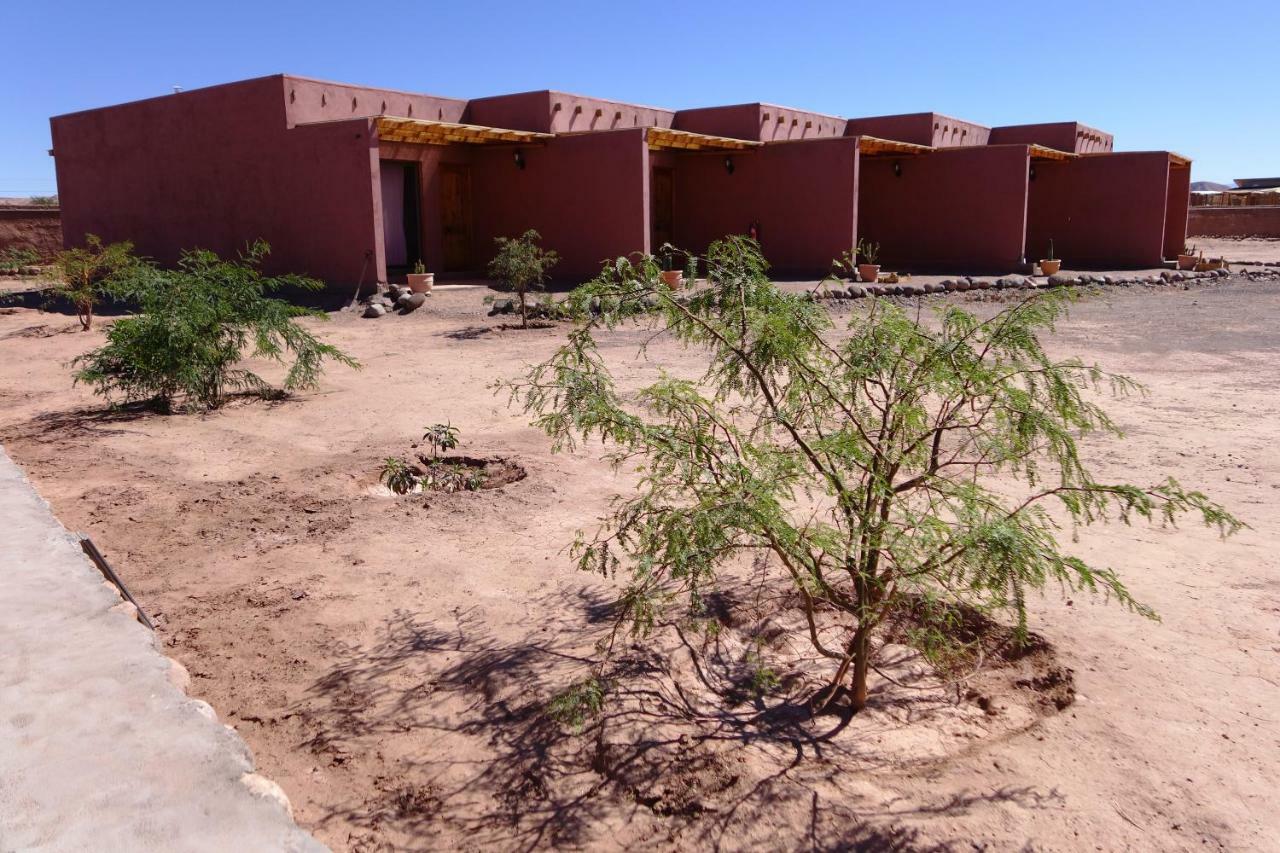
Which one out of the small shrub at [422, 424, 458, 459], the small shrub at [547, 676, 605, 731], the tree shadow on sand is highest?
the small shrub at [422, 424, 458, 459]

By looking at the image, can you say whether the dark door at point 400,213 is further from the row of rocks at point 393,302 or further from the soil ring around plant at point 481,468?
the soil ring around plant at point 481,468

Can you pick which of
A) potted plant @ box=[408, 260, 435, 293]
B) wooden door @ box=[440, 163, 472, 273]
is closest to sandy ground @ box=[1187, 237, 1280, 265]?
wooden door @ box=[440, 163, 472, 273]

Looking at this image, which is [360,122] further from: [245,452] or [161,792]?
[161,792]

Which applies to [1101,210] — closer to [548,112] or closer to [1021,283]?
[1021,283]

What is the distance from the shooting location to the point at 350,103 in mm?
18516

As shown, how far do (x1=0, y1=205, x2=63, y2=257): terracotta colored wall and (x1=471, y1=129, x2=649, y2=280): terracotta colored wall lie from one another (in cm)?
1266

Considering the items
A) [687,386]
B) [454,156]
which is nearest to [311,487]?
[687,386]

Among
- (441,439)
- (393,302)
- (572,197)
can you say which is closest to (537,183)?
(572,197)

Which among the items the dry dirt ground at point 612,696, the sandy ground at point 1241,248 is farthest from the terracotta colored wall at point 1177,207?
the dry dirt ground at point 612,696

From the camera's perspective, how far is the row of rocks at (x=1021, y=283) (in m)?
18.2

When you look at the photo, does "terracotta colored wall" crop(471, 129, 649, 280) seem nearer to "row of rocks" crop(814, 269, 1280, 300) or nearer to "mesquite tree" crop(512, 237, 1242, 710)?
"row of rocks" crop(814, 269, 1280, 300)

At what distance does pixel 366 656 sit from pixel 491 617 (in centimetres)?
60

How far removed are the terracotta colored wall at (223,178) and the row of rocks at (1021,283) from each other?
844 centimetres

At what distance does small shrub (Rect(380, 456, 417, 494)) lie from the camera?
652 cm
